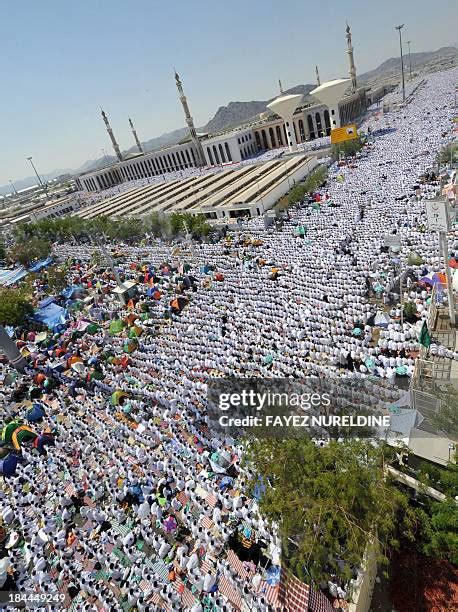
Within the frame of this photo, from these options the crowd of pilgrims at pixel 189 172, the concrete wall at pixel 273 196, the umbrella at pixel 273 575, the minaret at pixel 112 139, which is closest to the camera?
the umbrella at pixel 273 575

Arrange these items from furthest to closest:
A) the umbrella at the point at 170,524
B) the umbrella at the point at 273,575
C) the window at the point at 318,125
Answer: the window at the point at 318,125 < the umbrella at the point at 170,524 < the umbrella at the point at 273,575

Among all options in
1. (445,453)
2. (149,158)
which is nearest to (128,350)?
(445,453)

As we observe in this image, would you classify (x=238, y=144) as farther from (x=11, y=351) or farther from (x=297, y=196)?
(x=11, y=351)

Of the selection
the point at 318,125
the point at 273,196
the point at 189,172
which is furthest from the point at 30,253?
the point at 318,125

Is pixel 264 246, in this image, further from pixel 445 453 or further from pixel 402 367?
pixel 445 453

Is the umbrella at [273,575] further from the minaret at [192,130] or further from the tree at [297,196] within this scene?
the minaret at [192,130]

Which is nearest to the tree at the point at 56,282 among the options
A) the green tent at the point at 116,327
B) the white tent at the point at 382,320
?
the green tent at the point at 116,327
